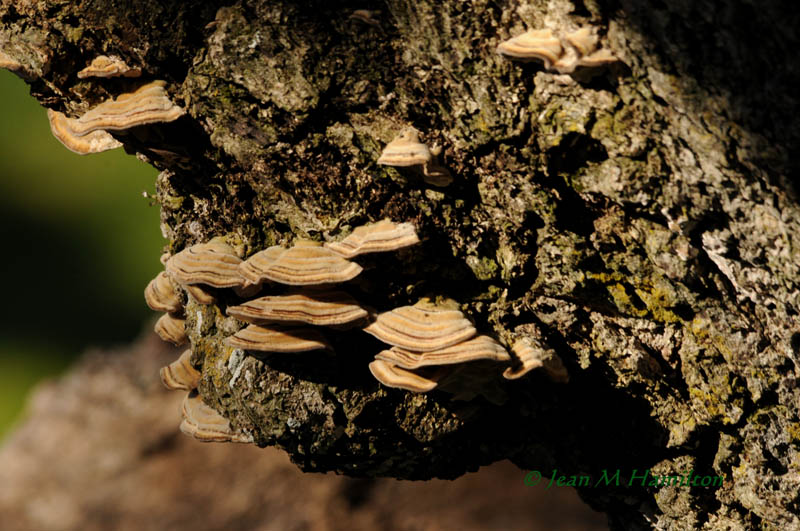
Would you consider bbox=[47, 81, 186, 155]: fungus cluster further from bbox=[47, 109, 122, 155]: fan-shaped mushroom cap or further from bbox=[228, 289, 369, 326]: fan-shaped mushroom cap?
bbox=[228, 289, 369, 326]: fan-shaped mushroom cap

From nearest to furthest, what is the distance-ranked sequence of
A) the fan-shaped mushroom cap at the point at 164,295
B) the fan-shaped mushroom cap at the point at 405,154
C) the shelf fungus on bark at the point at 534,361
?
the fan-shaped mushroom cap at the point at 405,154
the shelf fungus on bark at the point at 534,361
the fan-shaped mushroom cap at the point at 164,295

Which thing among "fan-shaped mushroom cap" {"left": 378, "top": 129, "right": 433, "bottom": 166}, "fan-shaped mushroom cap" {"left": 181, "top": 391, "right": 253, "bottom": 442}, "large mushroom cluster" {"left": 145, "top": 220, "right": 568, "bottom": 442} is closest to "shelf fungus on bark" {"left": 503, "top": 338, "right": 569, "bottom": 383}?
"large mushroom cluster" {"left": 145, "top": 220, "right": 568, "bottom": 442}

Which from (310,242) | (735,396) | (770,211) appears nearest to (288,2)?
(310,242)

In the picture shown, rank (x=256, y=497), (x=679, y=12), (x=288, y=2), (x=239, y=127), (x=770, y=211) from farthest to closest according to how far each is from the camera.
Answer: (x=256, y=497)
(x=239, y=127)
(x=288, y=2)
(x=770, y=211)
(x=679, y=12)

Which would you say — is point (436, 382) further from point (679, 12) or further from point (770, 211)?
point (679, 12)

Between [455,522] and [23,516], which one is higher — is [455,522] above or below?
above

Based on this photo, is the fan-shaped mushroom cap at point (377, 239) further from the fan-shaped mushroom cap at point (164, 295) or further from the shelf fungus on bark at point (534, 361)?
the fan-shaped mushroom cap at point (164, 295)

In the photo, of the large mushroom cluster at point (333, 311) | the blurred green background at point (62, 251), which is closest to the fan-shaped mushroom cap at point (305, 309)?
the large mushroom cluster at point (333, 311)
